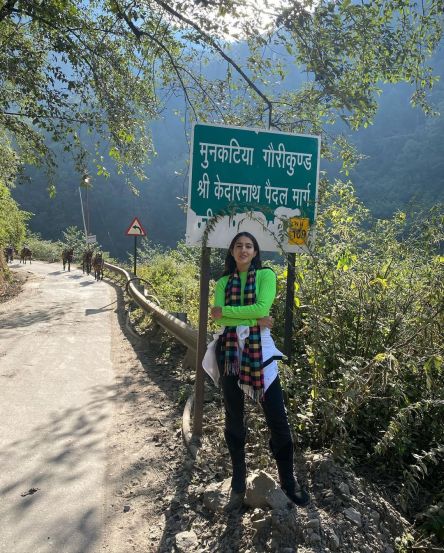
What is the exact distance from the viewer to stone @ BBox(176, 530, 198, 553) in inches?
102

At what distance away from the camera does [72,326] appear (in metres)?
10.0

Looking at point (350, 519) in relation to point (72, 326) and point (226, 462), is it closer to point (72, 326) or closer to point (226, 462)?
point (226, 462)

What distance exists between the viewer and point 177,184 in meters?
124

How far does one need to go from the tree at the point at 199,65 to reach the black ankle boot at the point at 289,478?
3.46 meters

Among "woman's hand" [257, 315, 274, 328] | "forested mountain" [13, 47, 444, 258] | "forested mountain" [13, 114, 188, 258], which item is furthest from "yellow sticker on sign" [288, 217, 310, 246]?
"forested mountain" [13, 114, 188, 258]

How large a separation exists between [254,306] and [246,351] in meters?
0.29

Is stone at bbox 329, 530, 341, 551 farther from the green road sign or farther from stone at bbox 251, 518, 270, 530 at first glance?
the green road sign

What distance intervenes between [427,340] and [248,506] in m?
1.75

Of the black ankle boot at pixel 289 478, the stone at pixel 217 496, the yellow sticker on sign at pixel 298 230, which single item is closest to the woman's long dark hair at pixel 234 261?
the yellow sticker on sign at pixel 298 230

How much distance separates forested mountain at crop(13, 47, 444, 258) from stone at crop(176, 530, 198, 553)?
66.8 m

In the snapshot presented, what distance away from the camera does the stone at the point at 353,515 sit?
249 centimetres

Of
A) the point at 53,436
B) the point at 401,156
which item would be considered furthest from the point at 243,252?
the point at 401,156

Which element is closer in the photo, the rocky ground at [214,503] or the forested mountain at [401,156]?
the rocky ground at [214,503]

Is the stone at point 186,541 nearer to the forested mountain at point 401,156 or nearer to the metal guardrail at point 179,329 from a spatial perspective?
the metal guardrail at point 179,329
